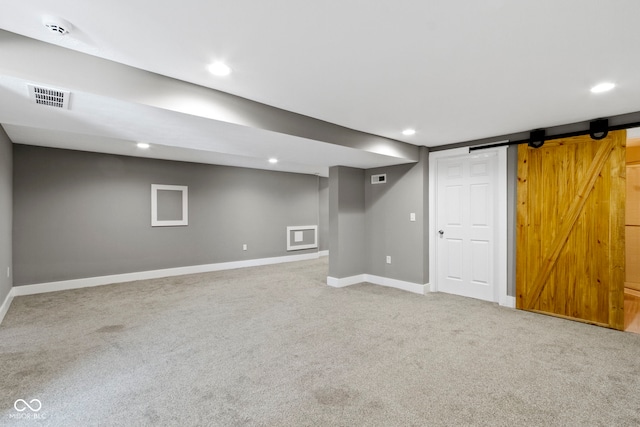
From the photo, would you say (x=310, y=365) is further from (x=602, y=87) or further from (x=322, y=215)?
(x=322, y=215)

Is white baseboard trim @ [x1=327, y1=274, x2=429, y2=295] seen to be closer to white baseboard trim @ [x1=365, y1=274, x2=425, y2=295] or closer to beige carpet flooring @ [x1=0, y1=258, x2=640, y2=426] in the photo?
white baseboard trim @ [x1=365, y1=274, x2=425, y2=295]

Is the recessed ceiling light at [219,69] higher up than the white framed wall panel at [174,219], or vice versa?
the recessed ceiling light at [219,69]

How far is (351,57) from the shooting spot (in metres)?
2.12

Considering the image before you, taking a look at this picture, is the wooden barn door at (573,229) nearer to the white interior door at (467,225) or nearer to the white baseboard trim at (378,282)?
the white interior door at (467,225)

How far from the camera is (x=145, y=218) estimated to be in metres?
5.84

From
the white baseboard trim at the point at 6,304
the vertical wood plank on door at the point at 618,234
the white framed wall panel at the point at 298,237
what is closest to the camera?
the vertical wood plank on door at the point at 618,234

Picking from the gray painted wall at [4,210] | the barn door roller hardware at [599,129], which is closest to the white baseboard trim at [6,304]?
the gray painted wall at [4,210]

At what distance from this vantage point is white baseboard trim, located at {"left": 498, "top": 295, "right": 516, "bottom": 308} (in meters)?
Result: 4.12

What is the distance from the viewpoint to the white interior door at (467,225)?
4379mm

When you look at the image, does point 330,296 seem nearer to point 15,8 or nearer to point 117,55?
point 117,55

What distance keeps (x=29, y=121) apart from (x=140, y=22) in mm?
1909

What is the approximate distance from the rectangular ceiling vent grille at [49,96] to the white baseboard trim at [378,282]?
13.7 ft

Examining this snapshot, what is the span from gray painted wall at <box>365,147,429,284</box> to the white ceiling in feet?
5.49

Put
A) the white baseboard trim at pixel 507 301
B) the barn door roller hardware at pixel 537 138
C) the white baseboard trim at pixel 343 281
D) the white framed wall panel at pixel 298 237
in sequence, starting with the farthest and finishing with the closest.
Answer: the white framed wall panel at pixel 298 237
the white baseboard trim at pixel 343 281
the white baseboard trim at pixel 507 301
the barn door roller hardware at pixel 537 138
